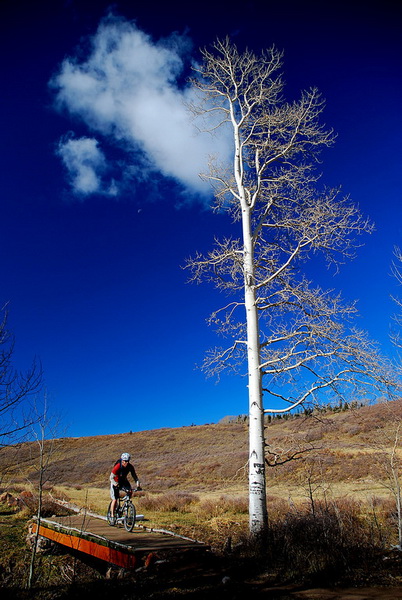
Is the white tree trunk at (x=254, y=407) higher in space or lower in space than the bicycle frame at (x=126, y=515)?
higher

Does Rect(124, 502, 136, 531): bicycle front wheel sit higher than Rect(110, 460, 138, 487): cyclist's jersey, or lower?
lower

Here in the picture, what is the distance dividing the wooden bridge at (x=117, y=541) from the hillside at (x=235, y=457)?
1.84 m

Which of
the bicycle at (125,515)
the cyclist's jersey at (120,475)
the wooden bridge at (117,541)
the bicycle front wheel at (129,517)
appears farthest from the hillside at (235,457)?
the bicycle front wheel at (129,517)

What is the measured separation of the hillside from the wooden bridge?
6.04 ft

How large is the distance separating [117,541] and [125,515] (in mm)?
1720

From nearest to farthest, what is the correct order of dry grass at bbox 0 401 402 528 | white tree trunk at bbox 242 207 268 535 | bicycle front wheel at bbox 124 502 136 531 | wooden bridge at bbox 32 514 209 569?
wooden bridge at bbox 32 514 209 569 → white tree trunk at bbox 242 207 268 535 → bicycle front wheel at bbox 124 502 136 531 → dry grass at bbox 0 401 402 528

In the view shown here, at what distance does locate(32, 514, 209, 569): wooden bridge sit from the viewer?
7180 millimetres

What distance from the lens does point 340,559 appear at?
6.34 m

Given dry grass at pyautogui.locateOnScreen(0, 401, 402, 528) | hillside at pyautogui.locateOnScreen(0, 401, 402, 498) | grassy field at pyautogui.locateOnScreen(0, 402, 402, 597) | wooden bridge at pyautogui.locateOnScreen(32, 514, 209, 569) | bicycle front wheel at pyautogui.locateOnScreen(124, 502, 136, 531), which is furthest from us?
dry grass at pyautogui.locateOnScreen(0, 401, 402, 528)

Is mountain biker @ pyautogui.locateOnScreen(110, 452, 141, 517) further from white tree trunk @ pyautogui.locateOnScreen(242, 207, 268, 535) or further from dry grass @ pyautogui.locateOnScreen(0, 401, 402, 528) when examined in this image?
white tree trunk @ pyautogui.locateOnScreen(242, 207, 268, 535)

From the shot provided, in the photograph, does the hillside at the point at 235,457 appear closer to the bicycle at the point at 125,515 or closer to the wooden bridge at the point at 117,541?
the wooden bridge at the point at 117,541

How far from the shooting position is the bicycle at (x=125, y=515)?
9.32 metres

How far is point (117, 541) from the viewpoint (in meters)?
7.88

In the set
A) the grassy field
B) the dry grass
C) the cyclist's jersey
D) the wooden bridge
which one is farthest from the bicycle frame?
the dry grass
